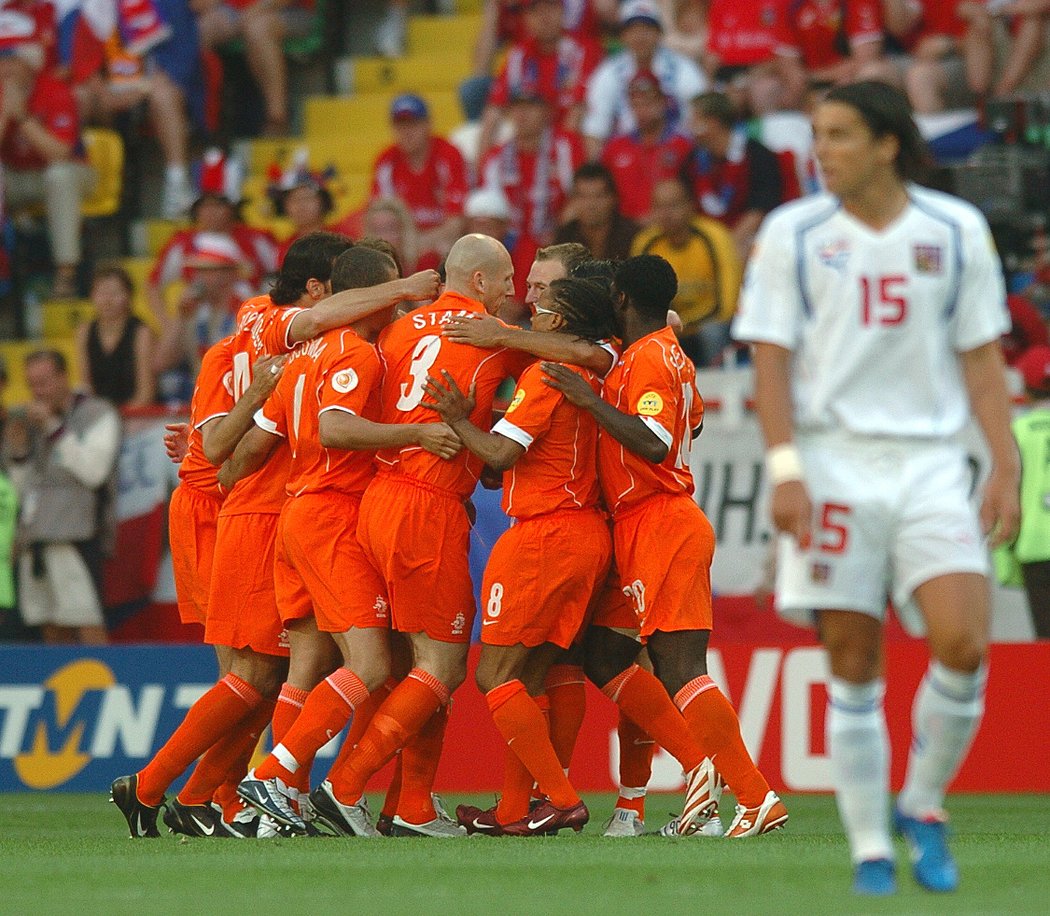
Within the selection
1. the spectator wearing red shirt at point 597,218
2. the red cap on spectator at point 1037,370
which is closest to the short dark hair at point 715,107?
the spectator wearing red shirt at point 597,218

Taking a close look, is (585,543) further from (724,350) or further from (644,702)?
(724,350)

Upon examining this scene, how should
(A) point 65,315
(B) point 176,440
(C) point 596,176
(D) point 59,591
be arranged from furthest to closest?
(A) point 65,315
(D) point 59,591
(C) point 596,176
(B) point 176,440

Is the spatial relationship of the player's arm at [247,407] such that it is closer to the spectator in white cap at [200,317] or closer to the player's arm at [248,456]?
the player's arm at [248,456]

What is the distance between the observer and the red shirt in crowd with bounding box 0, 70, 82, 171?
1650 centimetres

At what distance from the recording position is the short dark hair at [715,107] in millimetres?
13859

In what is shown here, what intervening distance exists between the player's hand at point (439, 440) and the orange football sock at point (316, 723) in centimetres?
91

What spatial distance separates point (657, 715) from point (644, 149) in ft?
23.3

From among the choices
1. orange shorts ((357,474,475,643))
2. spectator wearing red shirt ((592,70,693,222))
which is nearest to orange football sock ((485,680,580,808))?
orange shorts ((357,474,475,643))

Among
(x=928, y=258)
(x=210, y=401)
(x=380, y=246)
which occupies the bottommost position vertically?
(x=210, y=401)

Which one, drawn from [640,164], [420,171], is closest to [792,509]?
[640,164]

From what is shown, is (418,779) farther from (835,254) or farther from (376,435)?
(835,254)

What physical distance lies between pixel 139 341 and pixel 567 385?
6672mm

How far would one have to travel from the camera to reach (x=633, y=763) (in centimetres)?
848

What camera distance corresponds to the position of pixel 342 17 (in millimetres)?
18891
